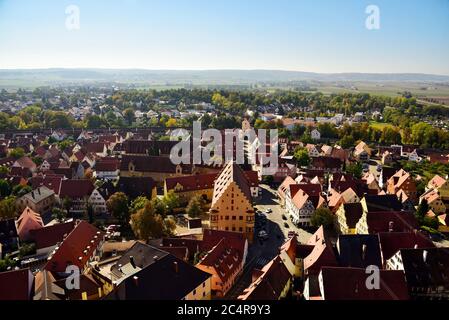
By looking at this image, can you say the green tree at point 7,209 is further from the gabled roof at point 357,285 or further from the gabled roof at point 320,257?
the gabled roof at point 357,285

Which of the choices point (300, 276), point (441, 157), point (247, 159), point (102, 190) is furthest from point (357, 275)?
point (441, 157)

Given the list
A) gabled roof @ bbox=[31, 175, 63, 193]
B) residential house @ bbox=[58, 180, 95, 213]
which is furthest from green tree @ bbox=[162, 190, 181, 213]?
gabled roof @ bbox=[31, 175, 63, 193]

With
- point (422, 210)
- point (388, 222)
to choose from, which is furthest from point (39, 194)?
point (422, 210)

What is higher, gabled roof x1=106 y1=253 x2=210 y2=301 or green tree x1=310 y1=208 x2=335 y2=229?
gabled roof x1=106 y1=253 x2=210 y2=301

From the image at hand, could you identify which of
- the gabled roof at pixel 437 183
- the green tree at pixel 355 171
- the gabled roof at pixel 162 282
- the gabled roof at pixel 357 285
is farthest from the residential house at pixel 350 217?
the green tree at pixel 355 171

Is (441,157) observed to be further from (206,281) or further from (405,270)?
(206,281)

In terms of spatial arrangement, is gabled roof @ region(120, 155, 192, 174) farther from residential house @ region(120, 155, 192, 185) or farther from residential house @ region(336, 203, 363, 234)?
residential house @ region(336, 203, 363, 234)

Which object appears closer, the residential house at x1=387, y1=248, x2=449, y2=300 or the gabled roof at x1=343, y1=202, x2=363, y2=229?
the residential house at x1=387, y1=248, x2=449, y2=300
